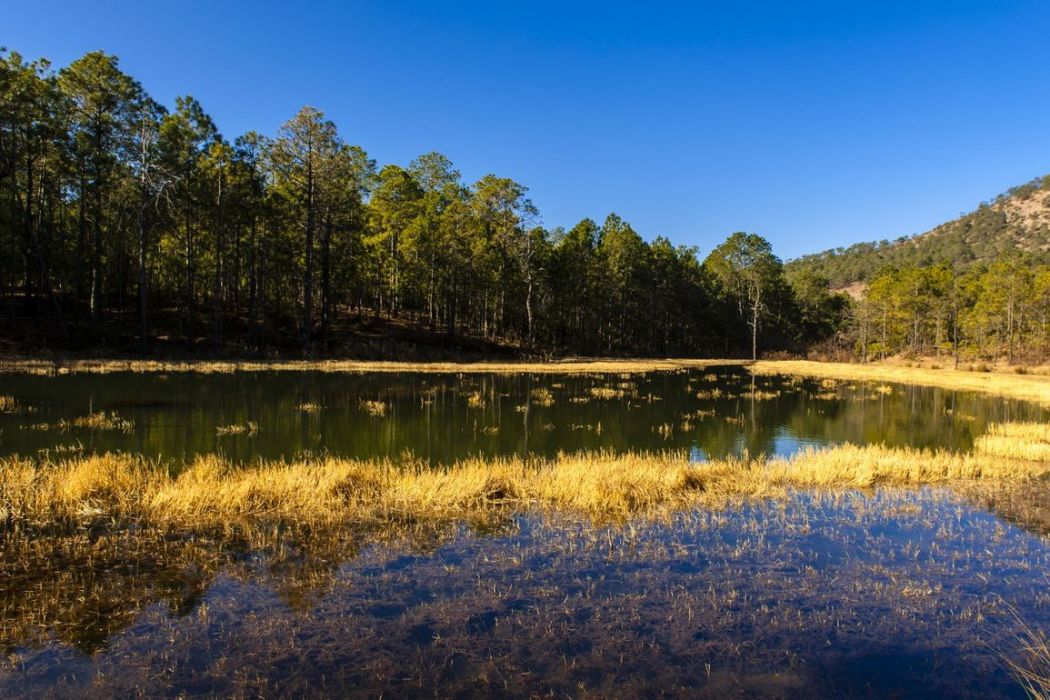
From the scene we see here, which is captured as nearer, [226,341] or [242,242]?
[226,341]

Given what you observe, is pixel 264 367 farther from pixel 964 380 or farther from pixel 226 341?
pixel 964 380

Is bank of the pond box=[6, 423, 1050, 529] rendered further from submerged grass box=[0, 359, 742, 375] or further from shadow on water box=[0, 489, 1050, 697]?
submerged grass box=[0, 359, 742, 375]

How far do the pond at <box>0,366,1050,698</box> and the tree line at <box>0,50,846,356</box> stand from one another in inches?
1481

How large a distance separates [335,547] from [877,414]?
30833 millimetres

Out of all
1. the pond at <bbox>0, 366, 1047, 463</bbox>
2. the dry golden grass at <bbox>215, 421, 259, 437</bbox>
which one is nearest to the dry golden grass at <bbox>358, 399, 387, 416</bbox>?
the pond at <bbox>0, 366, 1047, 463</bbox>

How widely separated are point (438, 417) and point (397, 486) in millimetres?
11925

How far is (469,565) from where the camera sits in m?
8.58


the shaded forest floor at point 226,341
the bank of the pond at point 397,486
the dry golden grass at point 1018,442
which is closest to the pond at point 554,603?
the bank of the pond at point 397,486

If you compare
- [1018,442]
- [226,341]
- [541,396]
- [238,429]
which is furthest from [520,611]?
[226,341]

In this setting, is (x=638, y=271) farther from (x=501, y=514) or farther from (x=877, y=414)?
(x=501, y=514)

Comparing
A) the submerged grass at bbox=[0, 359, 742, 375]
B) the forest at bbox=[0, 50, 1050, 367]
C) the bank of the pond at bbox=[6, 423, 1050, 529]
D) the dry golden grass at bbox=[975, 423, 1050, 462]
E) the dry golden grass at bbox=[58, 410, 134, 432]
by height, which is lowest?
the dry golden grass at bbox=[975, 423, 1050, 462]

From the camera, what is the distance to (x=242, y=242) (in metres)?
55.5

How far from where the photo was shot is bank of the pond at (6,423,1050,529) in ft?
33.6

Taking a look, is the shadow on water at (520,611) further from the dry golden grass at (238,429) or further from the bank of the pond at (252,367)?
the bank of the pond at (252,367)
